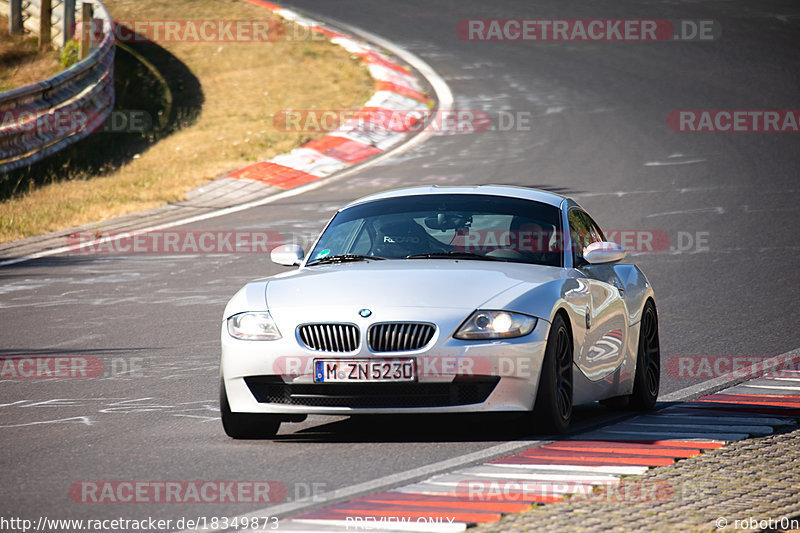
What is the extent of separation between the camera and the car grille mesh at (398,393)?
6.68 metres

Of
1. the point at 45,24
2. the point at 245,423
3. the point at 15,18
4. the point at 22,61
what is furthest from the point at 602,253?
the point at 15,18

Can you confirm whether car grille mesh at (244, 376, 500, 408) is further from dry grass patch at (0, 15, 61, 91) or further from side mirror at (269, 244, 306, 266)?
dry grass patch at (0, 15, 61, 91)

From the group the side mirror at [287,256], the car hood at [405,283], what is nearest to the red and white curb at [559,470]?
the car hood at [405,283]

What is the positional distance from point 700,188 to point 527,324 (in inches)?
481

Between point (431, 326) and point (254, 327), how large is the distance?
1.02 meters

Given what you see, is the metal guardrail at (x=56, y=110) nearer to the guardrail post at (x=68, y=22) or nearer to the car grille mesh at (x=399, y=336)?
the guardrail post at (x=68, y=22)

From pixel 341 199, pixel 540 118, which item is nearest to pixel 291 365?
pixel 341 199

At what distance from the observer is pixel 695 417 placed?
7.84 meters

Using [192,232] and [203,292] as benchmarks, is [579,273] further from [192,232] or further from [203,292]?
[192,232]

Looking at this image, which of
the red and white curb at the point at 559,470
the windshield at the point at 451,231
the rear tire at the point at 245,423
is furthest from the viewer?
the windshield at the point at 451,231

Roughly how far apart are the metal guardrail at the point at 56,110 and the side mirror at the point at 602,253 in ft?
42.8

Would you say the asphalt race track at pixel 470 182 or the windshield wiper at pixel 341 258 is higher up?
the windshield wiper at pixel 341 258

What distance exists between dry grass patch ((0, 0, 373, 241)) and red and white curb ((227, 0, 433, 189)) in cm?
35

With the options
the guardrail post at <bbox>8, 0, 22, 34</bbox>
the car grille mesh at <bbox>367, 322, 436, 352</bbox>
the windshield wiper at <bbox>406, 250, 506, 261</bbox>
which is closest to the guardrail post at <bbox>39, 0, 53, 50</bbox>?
the guardrail post at <bbox>8, 0, 22, 34</bbox>
